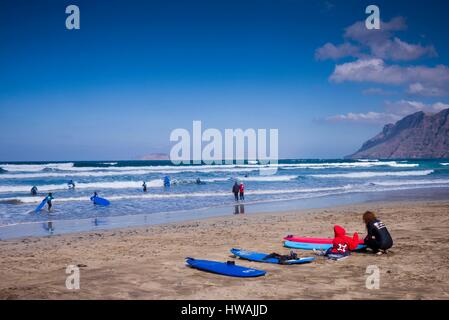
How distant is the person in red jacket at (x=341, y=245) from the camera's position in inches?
321

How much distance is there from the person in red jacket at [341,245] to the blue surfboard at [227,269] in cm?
223

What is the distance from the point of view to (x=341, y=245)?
8242mm

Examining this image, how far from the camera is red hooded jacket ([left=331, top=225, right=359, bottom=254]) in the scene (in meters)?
8.22

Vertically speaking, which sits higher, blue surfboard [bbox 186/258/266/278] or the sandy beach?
blue surfboard [bbox 186/258/266/278]

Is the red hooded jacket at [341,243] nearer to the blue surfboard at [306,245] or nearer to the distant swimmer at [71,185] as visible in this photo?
the blue surfboard at [306,245]

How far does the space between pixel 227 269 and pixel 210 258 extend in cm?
155
